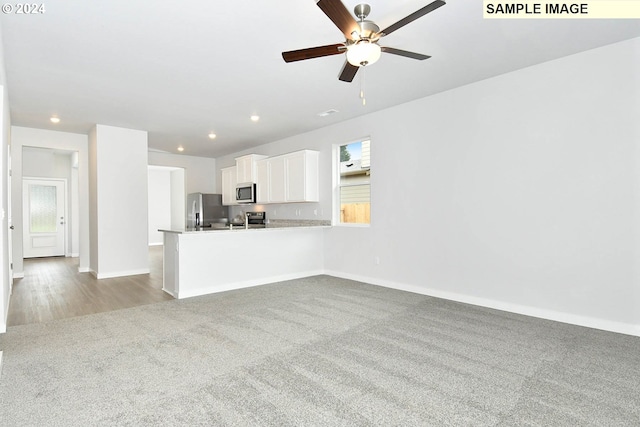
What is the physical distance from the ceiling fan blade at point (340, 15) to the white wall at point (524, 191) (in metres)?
2.42

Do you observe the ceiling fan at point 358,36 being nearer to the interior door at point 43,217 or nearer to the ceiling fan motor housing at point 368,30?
the ceiling fan motor housing at point 368,30

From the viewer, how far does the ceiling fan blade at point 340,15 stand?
201 cm

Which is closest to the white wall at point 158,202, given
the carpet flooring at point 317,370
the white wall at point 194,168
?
the white wall at point 194,168

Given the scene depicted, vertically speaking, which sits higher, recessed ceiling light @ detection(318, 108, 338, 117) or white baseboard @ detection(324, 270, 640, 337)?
recessed ceiling light @ detection(318, 108, 338, 117)

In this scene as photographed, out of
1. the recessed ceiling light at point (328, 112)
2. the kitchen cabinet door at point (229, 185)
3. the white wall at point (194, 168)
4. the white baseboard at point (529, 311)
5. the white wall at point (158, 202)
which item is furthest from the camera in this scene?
the white wall at point (158, 202)

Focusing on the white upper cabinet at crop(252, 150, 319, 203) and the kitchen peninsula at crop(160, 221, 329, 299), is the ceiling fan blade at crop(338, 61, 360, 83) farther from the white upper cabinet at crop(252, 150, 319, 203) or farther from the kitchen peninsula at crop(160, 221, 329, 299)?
the white upper cabinet at crop(252, 150, 319, 203)

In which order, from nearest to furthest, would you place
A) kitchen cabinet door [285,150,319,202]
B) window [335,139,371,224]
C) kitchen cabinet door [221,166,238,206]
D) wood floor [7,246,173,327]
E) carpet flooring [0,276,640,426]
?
carpet flooring [0,276,640,426]
wood floor [7,246,173,327]
window [335,139,371,224]
kitchen cabinet door [285,150,319,202]
kitchen cabinet door [221,166,238,206]

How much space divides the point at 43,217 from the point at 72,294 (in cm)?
548

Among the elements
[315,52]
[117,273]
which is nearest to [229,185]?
[117,273]

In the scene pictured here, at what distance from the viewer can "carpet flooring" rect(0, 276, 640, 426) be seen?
192 centimetres

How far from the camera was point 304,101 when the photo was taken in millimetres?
4715

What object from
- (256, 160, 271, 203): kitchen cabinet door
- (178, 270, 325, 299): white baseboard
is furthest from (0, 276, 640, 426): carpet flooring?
(256, 160, 271, 203): kitchen cabinet door

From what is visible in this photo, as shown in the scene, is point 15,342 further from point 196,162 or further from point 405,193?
point 196,162

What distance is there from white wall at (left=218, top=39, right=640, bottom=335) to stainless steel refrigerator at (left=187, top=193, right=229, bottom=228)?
15.7 ft
